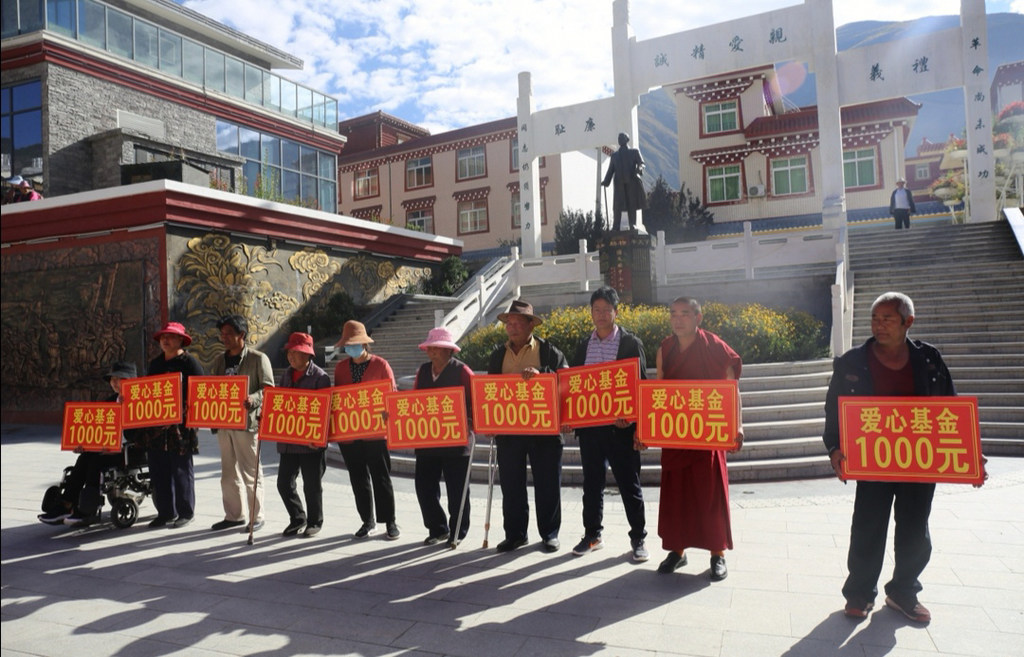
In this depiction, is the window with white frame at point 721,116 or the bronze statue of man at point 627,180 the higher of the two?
the window with white frame at point 721,116

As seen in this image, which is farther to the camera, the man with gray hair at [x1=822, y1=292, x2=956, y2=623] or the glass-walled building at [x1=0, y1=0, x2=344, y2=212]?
the glass-walled building at [x1=0, y1=0, x2=344, y2=212]

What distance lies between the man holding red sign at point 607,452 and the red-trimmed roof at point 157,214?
1218 cm

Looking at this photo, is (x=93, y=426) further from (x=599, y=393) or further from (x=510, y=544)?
(x=599, y=393)

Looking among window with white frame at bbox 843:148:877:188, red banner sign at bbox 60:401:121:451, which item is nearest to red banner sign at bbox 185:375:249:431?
red banner sign at bbox 60:401:121:451

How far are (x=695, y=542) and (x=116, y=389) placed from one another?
5753 mm

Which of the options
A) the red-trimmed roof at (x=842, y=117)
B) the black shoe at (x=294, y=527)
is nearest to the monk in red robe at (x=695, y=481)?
the black shoe at (x=294, y=527)

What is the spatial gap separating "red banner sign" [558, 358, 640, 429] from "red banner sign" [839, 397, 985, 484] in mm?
1566

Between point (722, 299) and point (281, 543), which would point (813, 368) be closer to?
point (722, 299)

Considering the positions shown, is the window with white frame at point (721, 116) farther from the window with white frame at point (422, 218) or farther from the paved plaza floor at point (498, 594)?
the paved plaza floor at point (498, 594)

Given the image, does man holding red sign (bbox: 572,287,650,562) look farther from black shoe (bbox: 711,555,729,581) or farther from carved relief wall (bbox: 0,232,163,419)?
carved relief wall (bbox: 0,232,163,419)

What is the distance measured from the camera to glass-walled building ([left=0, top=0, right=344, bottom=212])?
19.5 metres

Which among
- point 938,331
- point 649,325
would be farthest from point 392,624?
point 938,331

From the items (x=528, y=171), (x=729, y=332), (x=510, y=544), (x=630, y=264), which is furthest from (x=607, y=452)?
(x=528, y=171)

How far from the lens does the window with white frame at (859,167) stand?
31406 millimetres
